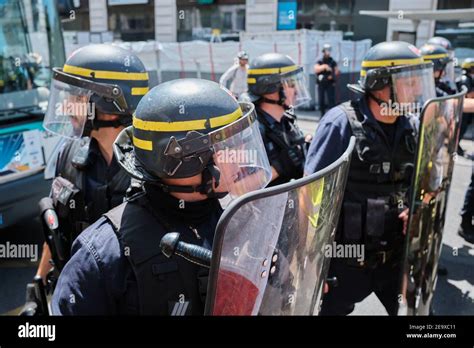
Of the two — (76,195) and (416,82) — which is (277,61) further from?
(76,195)

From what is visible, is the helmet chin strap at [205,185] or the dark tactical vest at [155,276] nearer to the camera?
the dark tactical vest at [155,276]

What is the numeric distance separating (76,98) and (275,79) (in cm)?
170

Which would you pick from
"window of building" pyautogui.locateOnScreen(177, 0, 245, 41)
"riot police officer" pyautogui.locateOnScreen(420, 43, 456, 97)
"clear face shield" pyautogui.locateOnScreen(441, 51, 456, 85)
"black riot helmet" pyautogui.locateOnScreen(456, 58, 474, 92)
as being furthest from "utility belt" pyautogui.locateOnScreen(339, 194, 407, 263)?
"window of building" pyautogui.locateOnScreen(177, 0, 245, 41)

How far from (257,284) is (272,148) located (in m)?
2.23

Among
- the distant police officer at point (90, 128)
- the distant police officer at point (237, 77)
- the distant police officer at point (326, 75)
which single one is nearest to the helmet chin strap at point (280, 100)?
the distant police officer at point (90, 128)

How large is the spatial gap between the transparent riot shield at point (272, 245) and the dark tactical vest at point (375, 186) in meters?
1.37

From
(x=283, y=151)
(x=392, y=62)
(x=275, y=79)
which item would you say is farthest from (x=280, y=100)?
(x=392, y=62)

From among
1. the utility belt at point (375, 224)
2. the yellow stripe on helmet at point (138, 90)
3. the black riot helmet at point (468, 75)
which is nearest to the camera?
the yellow stripe on helmet at point (138, 90)

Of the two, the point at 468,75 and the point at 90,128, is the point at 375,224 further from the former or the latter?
the point at 468,75

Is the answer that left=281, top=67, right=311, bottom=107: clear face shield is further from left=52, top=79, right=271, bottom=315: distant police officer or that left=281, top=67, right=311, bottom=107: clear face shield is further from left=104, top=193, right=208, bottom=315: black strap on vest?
left=104, top=193, right=208, bottom=315: black strap on vest

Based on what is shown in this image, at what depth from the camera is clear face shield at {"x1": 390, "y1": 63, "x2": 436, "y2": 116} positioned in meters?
2.68

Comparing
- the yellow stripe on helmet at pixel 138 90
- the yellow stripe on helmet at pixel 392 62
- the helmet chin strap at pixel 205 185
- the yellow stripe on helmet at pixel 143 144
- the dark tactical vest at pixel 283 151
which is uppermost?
the yellow stripe on helmet at pixel 392 62

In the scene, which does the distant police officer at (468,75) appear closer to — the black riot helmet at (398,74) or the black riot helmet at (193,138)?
the black riot helmet at (398,74)

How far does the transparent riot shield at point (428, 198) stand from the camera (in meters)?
2.20
